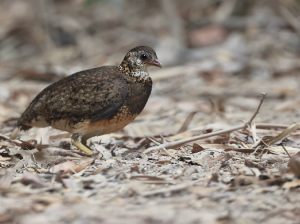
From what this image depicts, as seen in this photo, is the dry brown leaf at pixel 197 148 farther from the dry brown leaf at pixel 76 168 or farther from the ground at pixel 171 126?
the dry brown leaf at pixel 76 168

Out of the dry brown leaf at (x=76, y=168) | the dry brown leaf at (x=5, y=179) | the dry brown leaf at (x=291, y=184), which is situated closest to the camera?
the dry brown leaf at (x=291, y=184)

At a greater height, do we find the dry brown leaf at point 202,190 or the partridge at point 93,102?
the partridge at point 93,102

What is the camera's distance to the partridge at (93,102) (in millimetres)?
3918

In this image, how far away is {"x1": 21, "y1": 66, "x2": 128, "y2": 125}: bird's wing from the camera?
390 centimetres

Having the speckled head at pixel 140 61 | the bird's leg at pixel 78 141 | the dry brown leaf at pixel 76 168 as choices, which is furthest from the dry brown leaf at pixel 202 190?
the speckled head at pixel 140 61

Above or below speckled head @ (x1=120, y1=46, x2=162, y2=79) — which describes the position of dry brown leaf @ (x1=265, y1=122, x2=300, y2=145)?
below

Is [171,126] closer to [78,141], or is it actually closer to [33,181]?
[78,141]

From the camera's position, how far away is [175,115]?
21.5 ft

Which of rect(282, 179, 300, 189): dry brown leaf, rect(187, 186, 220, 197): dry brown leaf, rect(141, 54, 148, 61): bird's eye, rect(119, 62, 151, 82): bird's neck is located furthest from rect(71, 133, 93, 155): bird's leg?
rect(282, 179, 300, 189): dry brown leaf

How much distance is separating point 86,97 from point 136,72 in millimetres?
617

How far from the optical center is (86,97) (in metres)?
3.93

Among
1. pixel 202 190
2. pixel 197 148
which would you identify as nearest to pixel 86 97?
pixel 197 148

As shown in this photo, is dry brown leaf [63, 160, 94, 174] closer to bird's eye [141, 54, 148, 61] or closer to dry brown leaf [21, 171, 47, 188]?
dry brown leaf [21, 171, 47, 188]

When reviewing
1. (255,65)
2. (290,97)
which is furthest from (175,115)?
(255,65)
